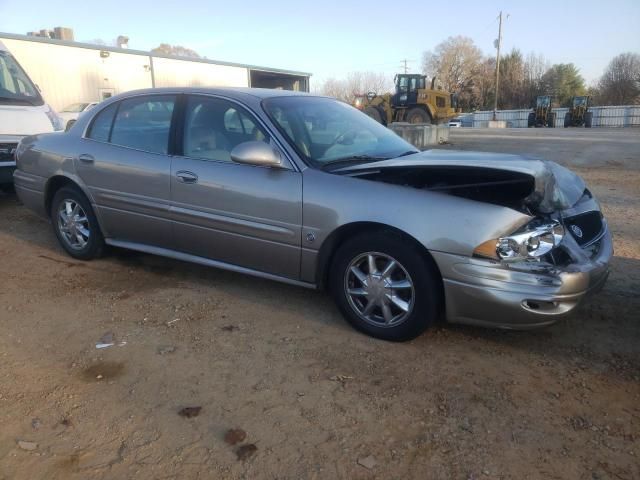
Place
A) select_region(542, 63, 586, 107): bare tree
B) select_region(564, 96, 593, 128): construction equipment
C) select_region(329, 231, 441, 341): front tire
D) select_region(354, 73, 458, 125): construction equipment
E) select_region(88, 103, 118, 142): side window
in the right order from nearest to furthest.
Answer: select_region(329, 231, 441, 341): front tire
select_region(88, 103, 118, 142): side window
select_region(354, 73, 458, 125): construction equipment
select_region(564, 96, 593, 128): construction equipment
select_region(542, 63, 586, 107): bare tree

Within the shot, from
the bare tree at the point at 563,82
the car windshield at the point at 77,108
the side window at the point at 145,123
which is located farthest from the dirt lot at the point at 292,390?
the bare tree at the point at 563,82

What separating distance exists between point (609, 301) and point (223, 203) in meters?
2.92

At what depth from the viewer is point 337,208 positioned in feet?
10.7

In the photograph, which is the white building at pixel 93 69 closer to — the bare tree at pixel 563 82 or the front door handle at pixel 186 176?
the front door handle at pixel 186 176

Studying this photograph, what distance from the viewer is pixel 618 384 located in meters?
2.76

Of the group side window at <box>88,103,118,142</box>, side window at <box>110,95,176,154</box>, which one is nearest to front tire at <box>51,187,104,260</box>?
side window at <box>88,103,118,142</box>

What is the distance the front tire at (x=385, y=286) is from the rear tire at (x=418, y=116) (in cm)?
2344

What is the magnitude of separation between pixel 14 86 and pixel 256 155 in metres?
6.11

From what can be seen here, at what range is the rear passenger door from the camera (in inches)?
162

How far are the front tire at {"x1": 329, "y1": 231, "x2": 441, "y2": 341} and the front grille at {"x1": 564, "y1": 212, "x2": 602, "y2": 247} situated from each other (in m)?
0.99

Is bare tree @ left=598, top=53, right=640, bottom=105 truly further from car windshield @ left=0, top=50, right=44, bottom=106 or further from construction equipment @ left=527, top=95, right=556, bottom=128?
car windshield @ left=0, top=50, right=44, bottom=106

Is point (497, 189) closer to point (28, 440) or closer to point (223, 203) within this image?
point (223, 203)

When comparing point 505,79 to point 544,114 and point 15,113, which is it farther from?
point 15,113

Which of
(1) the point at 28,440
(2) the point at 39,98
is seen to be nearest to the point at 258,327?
(1) the point at 28,440
